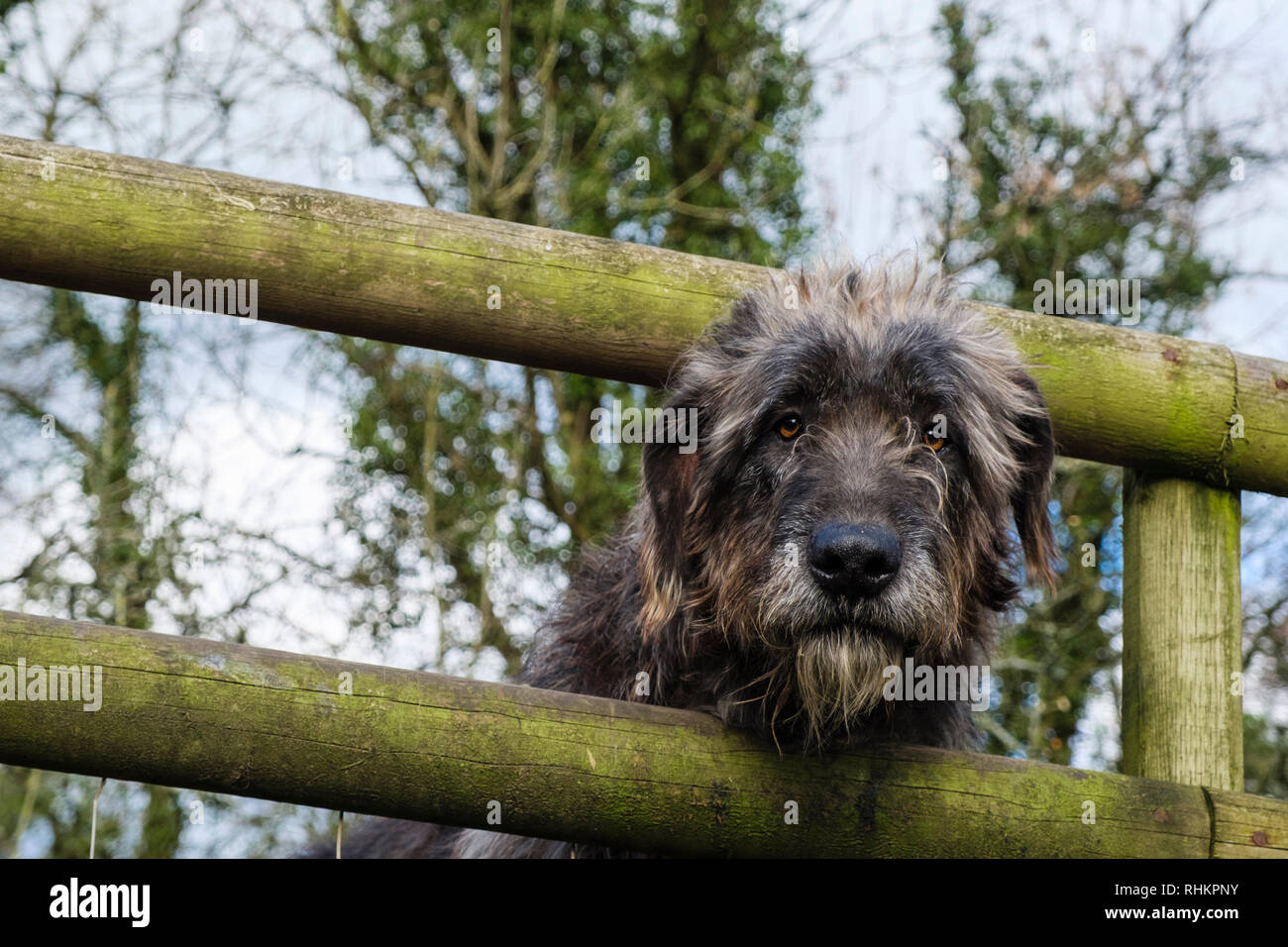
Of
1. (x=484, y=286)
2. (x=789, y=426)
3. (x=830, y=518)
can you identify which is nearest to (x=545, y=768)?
(x=830, y=518)

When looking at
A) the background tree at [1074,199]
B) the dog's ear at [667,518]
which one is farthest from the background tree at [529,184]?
the dog's ear at [667,518]

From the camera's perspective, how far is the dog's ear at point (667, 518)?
348 cm

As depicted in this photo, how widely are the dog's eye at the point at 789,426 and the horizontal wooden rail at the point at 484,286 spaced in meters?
0.38

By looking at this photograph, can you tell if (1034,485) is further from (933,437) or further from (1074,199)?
(1074,199)

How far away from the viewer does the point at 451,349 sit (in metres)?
3.44

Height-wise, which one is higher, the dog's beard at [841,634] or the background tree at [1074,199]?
the background tree at [1074,199]

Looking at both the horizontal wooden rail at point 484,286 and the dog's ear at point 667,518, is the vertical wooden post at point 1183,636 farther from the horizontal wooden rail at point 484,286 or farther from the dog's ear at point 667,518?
the dog's ear at point 667,518

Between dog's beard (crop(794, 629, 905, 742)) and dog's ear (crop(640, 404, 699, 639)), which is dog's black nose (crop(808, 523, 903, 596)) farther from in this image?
dog's ear (crop(640, 404, 699, 639))

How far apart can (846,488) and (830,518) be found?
10 centimetres

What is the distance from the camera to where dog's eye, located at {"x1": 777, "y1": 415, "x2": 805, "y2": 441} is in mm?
3357

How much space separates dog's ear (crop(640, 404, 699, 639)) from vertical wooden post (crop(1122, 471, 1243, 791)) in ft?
4.46

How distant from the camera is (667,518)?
3566 mm
